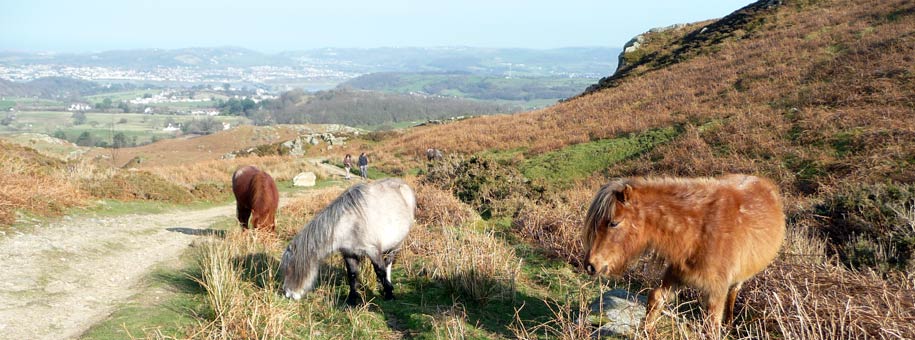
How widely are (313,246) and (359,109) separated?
156575 millimetres

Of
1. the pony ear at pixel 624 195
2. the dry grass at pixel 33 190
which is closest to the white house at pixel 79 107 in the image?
the dry grass at pixel 33 190

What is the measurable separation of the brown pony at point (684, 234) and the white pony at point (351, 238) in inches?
97.0

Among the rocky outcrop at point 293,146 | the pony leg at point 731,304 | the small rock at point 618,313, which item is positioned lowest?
the rocky outcrop at point 293,146

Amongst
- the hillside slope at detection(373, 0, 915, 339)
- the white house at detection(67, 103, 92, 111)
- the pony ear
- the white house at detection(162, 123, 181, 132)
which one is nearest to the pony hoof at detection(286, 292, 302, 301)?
the pony ear

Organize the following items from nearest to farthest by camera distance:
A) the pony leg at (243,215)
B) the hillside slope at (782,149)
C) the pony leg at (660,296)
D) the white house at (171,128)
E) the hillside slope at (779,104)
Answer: the pony leg at (660,296), the hillside slope at (782,149), the pony leg at (243,215), the hillside slope at (779,104), the white house at (171,128)

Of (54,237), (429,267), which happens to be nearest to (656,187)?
(429,267)

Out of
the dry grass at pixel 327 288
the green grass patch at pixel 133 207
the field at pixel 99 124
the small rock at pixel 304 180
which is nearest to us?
the dry grass at pixel 327 288

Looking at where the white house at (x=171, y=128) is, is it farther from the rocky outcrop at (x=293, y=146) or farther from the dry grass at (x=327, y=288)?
the dry grass at (x=327, y=288)

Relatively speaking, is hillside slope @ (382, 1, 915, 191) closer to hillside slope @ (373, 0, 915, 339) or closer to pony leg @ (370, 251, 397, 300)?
hillside slope @ (373, 0, 915, 339)

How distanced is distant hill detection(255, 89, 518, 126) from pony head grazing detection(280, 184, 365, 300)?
134m

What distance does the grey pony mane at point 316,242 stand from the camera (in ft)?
18.4

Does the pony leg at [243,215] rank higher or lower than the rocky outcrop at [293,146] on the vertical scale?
higher

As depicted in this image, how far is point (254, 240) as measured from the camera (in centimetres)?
754

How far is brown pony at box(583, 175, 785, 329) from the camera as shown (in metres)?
4.05
